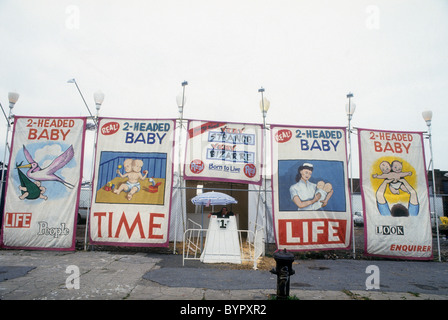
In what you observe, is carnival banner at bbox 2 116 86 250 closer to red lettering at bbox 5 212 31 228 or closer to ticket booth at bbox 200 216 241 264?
red lettering at bbox 5 212 31 228

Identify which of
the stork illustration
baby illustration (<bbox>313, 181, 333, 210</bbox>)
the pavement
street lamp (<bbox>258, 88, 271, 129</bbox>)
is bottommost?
the pavement

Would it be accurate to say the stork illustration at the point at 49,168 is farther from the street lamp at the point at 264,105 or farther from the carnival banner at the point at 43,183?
the street lamp at the point at 264,105

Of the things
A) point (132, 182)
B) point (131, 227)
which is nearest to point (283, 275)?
point (131, 227)

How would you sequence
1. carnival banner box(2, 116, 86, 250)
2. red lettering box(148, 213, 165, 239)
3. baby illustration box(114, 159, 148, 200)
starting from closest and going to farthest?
red lettering box(148, 213, 165, 239)
carnival banner box(2, 116, 86, 250)
baby illustration box(114, 159, 148, 200)

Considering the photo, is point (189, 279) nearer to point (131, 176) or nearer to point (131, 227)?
point (131, 227)

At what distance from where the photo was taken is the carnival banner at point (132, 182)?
28.9 feet

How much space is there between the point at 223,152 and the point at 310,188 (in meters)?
3.12

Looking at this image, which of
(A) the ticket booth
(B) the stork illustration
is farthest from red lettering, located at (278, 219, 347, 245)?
(B) the stork illustration

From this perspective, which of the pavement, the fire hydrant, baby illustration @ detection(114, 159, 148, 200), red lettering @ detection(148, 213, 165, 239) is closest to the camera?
the fire hydrant

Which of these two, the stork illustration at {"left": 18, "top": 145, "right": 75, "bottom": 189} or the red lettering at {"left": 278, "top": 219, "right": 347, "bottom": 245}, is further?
the stork illustration at {"left": 18, "top": 145, "right": 75, "bottom": 189}

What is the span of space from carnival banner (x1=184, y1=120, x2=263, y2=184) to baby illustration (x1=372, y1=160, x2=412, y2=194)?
4.19 m

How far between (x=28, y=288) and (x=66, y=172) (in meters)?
4.93

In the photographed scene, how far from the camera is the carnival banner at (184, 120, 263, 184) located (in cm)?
908
